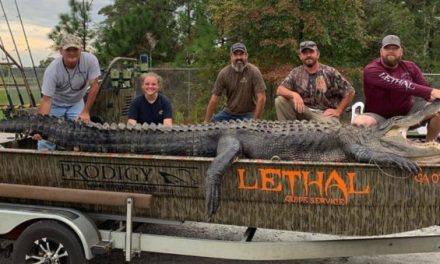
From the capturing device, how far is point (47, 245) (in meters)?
3.41

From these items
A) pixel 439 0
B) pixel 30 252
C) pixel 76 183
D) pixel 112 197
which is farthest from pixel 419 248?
pixel 439 0

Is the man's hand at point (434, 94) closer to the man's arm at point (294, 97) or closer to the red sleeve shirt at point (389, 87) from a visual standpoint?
the red sleeve shirt at point (389, 87)

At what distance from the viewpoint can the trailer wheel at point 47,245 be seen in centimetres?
333

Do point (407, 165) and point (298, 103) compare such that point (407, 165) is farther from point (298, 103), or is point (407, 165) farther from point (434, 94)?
point (298, 103)

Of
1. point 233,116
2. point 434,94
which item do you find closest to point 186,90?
point 233,116

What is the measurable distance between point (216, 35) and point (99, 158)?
11.2m

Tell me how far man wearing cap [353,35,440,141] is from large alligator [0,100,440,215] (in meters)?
0.34

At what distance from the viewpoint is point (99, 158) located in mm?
3361

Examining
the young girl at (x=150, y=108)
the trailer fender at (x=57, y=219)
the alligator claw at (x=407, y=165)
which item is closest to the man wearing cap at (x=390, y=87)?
the alligator claw at (x=407, y=165)

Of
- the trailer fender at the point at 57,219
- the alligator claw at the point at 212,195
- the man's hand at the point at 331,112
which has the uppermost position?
the man's hand at the point at 331,112

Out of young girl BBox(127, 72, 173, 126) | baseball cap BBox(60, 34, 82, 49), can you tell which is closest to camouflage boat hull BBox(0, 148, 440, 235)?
baseball cap BBox(60, 34, 82, 49)

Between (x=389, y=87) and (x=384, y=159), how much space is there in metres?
1.12

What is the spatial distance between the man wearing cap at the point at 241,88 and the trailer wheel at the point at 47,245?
8.31 ft

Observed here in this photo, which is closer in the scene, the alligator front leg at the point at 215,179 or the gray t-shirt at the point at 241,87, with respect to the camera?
the alligator front leg at the point at 215,179
